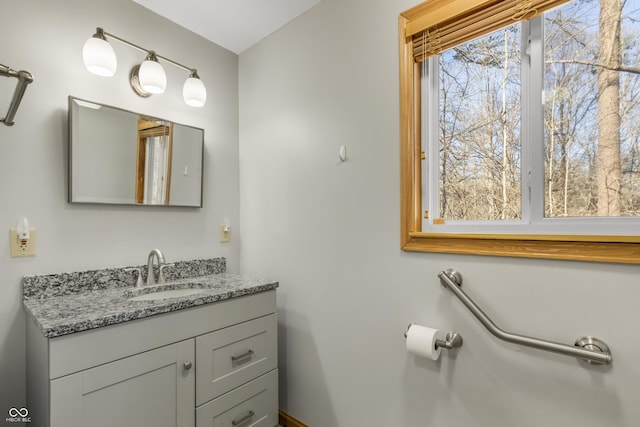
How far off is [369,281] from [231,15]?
1.59 m

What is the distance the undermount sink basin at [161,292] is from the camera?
4.77 feet

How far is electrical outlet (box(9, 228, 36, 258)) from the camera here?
126 cm

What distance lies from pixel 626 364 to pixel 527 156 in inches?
26.6

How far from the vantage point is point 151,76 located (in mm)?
1506

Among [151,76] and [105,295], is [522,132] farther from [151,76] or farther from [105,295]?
[105,295]

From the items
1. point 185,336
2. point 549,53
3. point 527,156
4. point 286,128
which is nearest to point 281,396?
point 185,336

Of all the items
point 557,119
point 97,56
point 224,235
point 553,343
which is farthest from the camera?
point 224,235

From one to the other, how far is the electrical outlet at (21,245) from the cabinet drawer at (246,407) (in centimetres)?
95

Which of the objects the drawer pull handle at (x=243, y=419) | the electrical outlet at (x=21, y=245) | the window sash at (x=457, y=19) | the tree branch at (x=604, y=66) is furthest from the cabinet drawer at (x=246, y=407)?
the tree branch at (x=604, y=66)

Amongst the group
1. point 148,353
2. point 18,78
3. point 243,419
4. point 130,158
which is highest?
point 18,78

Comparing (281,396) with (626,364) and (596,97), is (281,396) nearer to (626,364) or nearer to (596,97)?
(626,364)

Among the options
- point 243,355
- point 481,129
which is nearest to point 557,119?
point 481,129

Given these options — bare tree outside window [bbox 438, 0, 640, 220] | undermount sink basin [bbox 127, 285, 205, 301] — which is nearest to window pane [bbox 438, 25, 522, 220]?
bare tree outside window [bbox 438, 0, 640, 220]

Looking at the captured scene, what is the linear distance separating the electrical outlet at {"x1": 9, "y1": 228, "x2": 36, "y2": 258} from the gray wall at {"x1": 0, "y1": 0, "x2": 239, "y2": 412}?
0.02m
